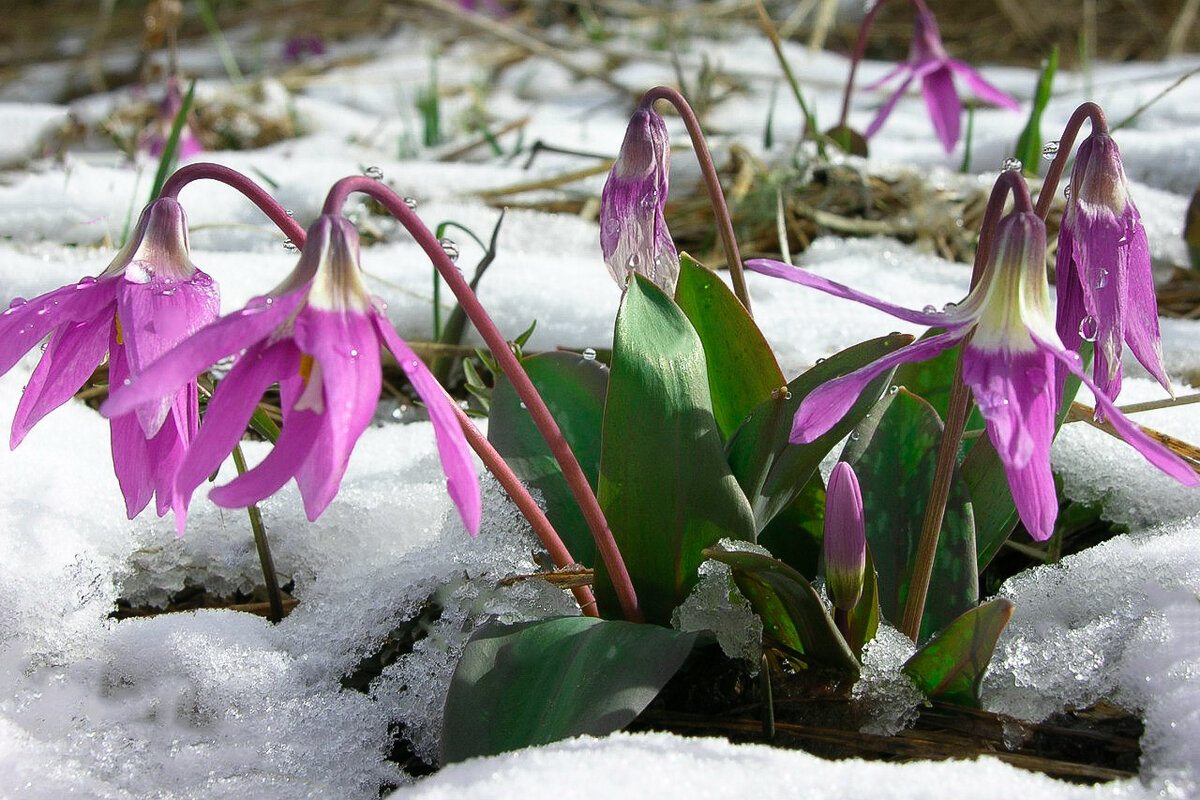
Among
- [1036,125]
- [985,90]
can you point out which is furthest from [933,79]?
[1036,125]

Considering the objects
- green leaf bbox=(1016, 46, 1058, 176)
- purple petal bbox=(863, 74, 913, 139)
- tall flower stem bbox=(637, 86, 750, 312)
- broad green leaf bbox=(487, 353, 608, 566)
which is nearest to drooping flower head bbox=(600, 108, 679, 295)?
tall flower stem bbox=(637, 86, 750, 312)

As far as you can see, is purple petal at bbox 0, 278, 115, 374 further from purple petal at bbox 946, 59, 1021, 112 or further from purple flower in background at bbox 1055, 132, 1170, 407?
purple petal at bbox 946, 59, 1021, 112

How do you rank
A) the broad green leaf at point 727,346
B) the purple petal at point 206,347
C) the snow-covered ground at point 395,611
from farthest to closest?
the broad green leaf at point 727,346 < the snow-covered ground at point 395,611 < the purple petal at point 206,347

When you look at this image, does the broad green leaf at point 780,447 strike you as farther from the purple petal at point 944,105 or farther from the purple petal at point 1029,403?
the purple petal at point 944,105

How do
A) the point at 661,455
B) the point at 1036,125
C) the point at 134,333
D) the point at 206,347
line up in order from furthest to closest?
the point at 1036,125 < the point at 661,455 < the point at 134,333 < the point at 206,347

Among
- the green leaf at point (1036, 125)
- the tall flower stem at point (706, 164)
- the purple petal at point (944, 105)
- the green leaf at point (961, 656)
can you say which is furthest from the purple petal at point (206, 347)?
the purple petal at point (944, 105)

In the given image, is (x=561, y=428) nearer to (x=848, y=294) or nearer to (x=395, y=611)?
(x=395, y=611)

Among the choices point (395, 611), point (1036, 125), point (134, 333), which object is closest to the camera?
point (134, 333)
